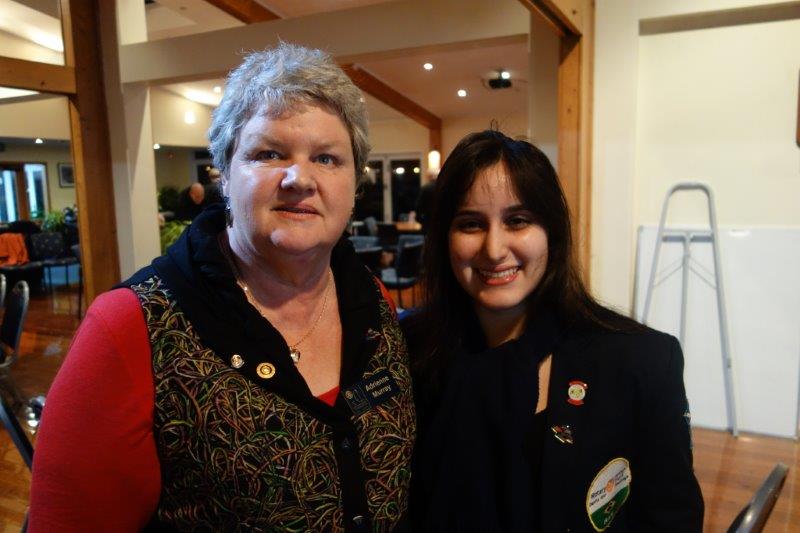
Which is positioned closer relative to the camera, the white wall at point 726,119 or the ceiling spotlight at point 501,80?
the white wall at point 726,119

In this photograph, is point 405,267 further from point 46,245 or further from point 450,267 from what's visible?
point 46,245

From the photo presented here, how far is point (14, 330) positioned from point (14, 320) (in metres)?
0.06

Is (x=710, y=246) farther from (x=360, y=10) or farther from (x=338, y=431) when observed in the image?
(x=338, y=431)

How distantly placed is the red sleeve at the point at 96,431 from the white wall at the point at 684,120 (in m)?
3.15

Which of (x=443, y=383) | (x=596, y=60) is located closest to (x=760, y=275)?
(x=596, y=60)

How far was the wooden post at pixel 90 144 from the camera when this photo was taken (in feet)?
15.6

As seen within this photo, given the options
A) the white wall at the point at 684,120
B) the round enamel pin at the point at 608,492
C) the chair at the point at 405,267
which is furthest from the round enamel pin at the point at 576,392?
the chair at the point at 405,267

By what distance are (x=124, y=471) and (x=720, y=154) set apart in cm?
357

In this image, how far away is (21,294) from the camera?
364 centimetres

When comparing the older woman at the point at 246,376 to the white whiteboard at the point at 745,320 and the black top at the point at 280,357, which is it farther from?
the white whiteboard at the point at 745,320

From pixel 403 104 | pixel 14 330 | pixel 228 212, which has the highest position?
pixel 403 104

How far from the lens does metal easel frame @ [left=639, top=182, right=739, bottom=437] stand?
11.3 ft

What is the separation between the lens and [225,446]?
3.24ft

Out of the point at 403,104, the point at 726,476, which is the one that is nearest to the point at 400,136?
the point at 403,104
